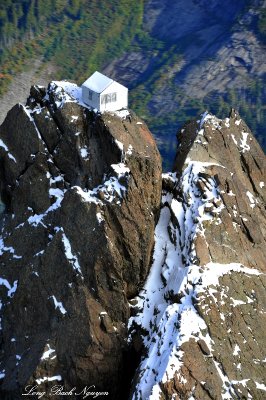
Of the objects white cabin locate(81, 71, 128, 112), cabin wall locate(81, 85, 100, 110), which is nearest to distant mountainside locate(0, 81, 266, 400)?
cabin wall locate(81, 85, 100, 110)

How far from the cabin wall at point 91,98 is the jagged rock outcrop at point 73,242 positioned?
0.96 meters

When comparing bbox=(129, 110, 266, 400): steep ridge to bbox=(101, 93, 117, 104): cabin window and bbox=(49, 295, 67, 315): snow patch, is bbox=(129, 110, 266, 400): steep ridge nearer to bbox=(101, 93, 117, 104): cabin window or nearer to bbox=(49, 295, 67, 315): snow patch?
bbox=(49, 295, 67, 315): snow patch

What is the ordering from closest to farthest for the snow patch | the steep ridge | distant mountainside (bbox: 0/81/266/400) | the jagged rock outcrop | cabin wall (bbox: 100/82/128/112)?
the steep ridge → distant mountainside (bbox: 0/81/266/400) → the jagged rock outcrop → the snow patch → cabin wall (bbox: 100/82/128/112)

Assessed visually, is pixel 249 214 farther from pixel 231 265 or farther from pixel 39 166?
pixel 39 166

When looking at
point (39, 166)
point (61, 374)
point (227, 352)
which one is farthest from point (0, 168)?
point (227, 352)

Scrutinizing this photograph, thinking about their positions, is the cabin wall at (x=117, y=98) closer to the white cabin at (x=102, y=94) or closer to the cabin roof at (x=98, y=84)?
the white cabin at (x=102, y=94)

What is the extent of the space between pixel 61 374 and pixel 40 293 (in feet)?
28.8

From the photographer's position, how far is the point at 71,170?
8100cm

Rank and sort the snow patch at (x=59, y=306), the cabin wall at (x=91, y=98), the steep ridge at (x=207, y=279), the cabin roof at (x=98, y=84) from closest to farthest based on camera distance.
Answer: the steep ridge at (x=207, y=279) < the snow patch at (x=59, y=306) < the cabin roof at (x=98, y=84) < the cabin wall at (x=91, y=98)

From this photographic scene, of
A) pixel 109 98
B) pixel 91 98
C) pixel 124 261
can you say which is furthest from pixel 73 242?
pixel 109 98

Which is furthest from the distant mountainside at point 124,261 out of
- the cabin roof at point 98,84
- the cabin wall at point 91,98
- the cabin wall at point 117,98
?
the cabin roof at point 98,84

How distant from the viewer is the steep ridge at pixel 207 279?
65.8 metres

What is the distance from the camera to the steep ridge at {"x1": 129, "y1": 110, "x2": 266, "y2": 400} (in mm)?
65750

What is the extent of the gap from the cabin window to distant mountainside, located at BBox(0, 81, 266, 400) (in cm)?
189
